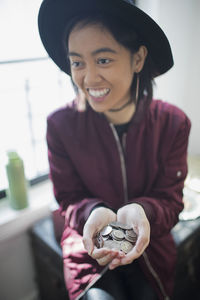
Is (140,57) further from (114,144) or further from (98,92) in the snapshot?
(114,144)

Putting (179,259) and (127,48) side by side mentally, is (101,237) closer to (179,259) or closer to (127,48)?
(127,48)

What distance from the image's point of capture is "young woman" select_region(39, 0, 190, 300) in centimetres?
60

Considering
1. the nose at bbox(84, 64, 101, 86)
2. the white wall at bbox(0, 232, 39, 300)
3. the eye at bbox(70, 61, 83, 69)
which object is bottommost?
the white wall at bbox(0, 232, 39, 300)

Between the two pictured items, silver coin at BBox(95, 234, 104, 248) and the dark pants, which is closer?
silver coin at BBox(95, 234, 104, 248)

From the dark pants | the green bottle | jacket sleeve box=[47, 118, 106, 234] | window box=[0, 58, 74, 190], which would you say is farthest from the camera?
window box=[0, 58, 74, 190]

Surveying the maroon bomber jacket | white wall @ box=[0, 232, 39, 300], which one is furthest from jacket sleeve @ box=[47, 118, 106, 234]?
white wall @ box=[0, 232, 39, 300]

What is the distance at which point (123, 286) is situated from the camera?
0.78 m

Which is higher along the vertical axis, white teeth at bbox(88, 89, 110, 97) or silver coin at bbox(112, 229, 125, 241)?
white teeth at bbox(88, 89, 110, 97)

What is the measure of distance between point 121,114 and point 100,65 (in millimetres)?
211

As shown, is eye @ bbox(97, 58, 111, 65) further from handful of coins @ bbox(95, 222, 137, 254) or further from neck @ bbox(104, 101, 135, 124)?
handful of coins @ bbox(95, 222, 137, 254)

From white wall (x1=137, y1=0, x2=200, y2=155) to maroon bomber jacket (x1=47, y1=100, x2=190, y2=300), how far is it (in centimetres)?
4

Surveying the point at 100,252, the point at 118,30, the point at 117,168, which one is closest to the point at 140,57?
the point at 118,30

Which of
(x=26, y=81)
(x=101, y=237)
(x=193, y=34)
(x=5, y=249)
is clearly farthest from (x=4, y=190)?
(x=193, y=34)

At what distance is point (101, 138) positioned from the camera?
825 mm
